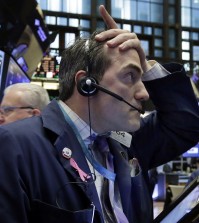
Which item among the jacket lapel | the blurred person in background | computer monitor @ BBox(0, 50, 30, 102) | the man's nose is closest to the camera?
the jacket lapel

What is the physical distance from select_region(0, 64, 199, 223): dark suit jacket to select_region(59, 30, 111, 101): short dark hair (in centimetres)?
11

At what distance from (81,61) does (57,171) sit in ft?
1.46

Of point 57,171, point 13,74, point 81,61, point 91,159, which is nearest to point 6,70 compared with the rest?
point 13,74

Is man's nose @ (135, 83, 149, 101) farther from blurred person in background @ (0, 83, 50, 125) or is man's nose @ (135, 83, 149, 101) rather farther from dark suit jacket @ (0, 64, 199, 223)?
blurred person in background @ (0, 83, 50, 125)

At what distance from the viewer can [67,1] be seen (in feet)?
72.7

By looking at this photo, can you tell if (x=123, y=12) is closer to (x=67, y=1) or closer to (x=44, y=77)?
(x=67, y=1)

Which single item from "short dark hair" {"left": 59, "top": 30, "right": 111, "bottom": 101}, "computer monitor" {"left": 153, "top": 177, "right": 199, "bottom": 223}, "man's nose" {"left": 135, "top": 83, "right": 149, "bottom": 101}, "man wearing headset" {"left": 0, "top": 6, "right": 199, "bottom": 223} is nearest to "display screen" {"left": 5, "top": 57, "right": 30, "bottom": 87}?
"man wearing headset" {"left": 0, "top": 6, "right": 199, "bottom": 223}

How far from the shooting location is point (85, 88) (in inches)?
59.6

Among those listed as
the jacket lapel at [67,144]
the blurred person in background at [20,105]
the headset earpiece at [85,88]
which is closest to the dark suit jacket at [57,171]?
the jacket lapel at [67,144]

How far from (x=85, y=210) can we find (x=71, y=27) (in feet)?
68.0

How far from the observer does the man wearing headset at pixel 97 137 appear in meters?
1.23

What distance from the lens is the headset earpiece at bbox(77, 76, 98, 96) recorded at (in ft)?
4.94

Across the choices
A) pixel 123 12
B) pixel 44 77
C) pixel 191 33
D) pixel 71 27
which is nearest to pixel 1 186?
pixel 44 77

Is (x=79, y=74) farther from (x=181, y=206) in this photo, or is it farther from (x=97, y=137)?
(x=181, y=206)
